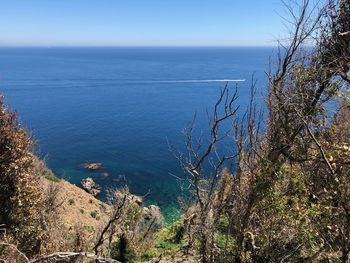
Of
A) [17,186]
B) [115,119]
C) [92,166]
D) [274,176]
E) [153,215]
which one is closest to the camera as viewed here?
[274,176]

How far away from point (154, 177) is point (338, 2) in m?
38.7

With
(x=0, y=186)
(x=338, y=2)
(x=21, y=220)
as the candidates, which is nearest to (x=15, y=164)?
(x=0, y=186)

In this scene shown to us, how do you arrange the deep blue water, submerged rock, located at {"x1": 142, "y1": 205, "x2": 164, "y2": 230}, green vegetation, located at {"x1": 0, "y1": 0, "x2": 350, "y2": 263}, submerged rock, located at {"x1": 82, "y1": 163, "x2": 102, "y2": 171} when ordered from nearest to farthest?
green vegetation, located at {"x1": 0, "y1": 0, "x2": 350, "y2": 263}, submerged rock, located at {"x1": 142, "y1": 205, "x2": 164, "y2": 230}, the deep blue water, submerged rock, located at {"x1": 82, "y1": 163, "x2": 102, "y2": 171}

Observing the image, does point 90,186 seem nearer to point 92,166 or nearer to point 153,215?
point 92,166

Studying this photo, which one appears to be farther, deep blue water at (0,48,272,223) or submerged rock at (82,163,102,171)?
submerged rock at (82,163,102,171)

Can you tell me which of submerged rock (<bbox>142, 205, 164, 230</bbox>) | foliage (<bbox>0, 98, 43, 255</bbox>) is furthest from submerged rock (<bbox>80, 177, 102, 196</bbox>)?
foliage (<bbox>0, 98, 43, 255</bbox>)

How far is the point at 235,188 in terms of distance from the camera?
1352 centimetres

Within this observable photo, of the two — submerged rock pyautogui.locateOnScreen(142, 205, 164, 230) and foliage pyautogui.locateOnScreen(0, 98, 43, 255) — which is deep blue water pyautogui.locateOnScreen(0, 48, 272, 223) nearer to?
submerged rock pyautogui.locateOnScreen(142, 205, 164, 230)

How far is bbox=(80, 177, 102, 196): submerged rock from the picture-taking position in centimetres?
4484

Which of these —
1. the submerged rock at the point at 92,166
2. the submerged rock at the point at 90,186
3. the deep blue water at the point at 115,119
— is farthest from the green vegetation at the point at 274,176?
the submerged rock at the point at 92,166

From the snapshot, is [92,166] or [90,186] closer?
[90,186]

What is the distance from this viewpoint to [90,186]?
45.5m

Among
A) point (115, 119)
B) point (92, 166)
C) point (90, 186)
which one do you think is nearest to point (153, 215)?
point (90, 186)

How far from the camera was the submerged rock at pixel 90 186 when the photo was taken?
44.8 metres
